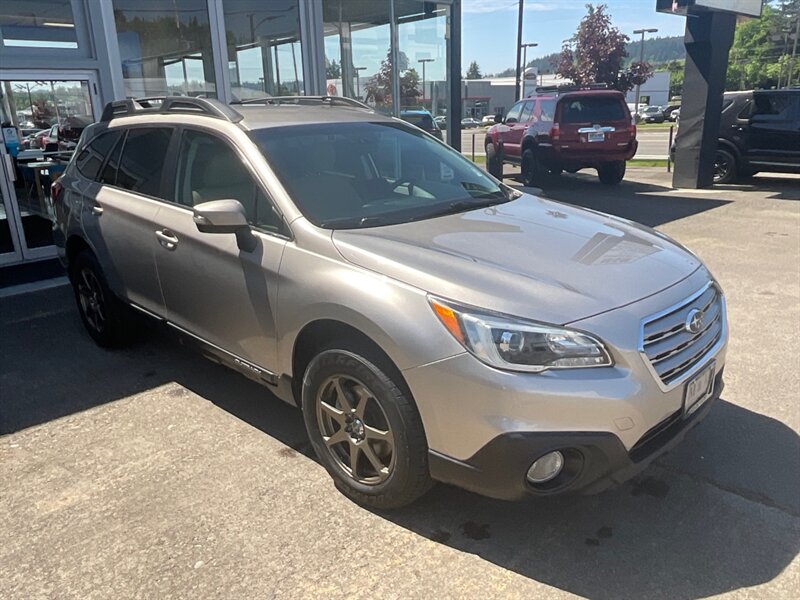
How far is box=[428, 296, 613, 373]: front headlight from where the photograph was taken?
239 centimetres

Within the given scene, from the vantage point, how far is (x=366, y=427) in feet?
9.25

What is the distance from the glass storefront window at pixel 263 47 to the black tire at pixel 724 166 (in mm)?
8817

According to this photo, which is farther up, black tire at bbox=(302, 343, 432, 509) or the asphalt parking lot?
black tire at bbox=(302, 343, 432, 509)

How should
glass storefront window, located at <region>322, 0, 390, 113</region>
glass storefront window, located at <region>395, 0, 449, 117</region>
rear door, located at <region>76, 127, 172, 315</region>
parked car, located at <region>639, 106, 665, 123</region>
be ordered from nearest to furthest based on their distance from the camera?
rear door, located at <region>76, 127, 172, 315</region> → glass storefront window, located at <region>322, 0, 390, 113</region> → glass storefront window, located at <region>395, 0, 449, 117</region> → parked car, located at <region>639, 106, 665, 123</region>

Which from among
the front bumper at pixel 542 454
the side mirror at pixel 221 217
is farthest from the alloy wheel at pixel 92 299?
the front bumper at pixel 542 454

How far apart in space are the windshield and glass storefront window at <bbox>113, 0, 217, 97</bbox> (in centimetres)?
569

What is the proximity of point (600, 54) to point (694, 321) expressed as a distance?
1729 inches

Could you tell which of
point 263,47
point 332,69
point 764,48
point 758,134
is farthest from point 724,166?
point 764,48

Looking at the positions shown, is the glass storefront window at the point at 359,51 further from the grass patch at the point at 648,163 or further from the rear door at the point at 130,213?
the grass patch at the point at 648,163

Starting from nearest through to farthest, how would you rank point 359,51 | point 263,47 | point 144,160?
point 144,160
point 263,47
point 359,51

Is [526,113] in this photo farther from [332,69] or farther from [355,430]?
[355,430]

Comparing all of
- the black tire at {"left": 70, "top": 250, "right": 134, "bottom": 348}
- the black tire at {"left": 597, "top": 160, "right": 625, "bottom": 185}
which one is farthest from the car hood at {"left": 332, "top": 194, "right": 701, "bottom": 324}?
the black tire at {"left": 597, "top": 160, "right": 625, "bottom": 185}

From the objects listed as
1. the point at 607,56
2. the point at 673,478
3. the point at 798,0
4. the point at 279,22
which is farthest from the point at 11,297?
the point at 798,0

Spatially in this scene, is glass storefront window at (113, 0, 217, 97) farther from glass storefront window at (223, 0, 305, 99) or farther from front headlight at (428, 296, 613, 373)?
front headlight at (428, 296, 613, 373)
